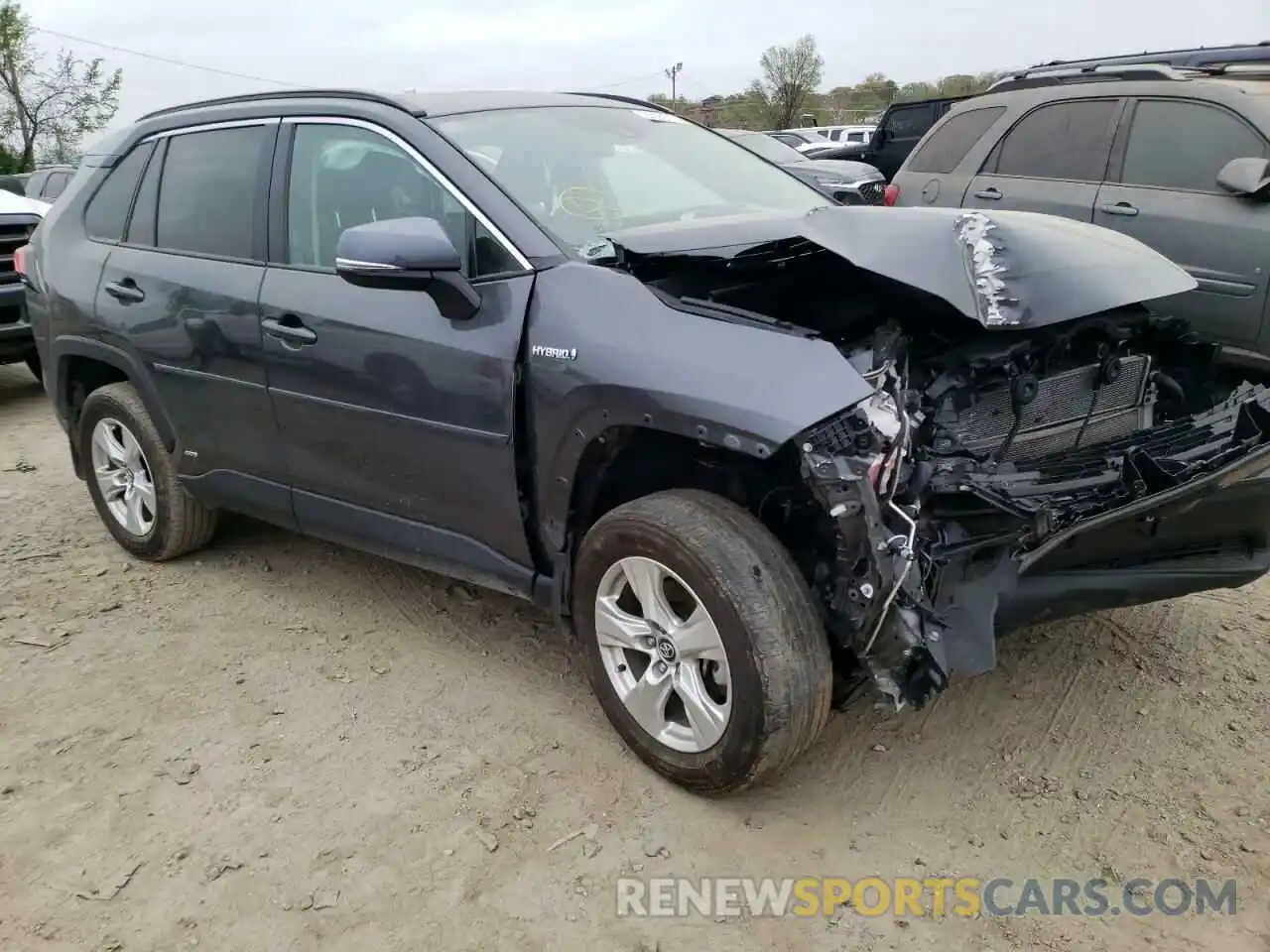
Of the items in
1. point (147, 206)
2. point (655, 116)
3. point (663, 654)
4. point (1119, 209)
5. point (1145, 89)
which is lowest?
point (663, 654)

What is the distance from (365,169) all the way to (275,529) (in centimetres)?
214

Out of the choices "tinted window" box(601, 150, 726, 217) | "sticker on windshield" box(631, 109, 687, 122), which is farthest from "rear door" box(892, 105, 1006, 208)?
"tinted window" box(601, 150, 726, 217)

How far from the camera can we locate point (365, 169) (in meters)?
3.37

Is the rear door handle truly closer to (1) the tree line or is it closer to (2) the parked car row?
(2) the parked car row

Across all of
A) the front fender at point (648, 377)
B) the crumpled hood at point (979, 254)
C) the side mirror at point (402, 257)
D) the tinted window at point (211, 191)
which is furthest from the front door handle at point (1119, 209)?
the tinted window at point (211, 191)

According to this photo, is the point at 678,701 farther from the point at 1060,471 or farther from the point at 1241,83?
the point at 1241,83

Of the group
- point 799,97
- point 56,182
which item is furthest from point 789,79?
point 56,182

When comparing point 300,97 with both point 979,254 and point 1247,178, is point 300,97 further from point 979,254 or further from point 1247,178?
point 1247,178

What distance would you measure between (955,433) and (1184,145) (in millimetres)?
3893

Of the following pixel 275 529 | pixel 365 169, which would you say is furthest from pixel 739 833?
pixel 275 529

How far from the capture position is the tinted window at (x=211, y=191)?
145 inches

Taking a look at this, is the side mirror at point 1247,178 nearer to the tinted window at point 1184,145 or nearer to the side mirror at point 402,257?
the tinted window at point 1184,145

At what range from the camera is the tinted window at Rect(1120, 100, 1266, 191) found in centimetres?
531

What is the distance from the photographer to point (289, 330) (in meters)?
3.41
